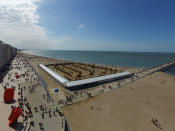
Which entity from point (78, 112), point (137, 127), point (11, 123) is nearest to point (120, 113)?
point (137, 127)

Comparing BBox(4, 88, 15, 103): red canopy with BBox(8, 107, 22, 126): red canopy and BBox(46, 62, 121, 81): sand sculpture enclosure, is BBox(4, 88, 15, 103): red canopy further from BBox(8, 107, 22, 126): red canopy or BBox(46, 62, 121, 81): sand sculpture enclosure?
BBox(46, 62, 121, 81): sand sculpture enclosure

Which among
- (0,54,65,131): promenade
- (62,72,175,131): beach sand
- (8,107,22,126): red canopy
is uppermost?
(8,107,22,126): red canopy

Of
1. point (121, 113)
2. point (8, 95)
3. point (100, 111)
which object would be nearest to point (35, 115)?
point (8, 95)

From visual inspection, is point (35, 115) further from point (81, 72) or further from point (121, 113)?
point (81, 72)

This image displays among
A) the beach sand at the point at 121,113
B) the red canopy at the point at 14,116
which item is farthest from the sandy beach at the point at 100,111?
the red canopy at the point at 14,116

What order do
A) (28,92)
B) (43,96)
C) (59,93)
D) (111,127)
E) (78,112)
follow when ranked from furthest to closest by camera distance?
(59,93) → (28,92) → (43,96) → (78,112) → (111,127)

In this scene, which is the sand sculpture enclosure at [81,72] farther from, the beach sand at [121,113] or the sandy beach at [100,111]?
the beach sand at [121,113]

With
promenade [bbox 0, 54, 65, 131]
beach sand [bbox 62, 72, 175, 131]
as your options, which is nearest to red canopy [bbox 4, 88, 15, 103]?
promenade [bbox 0, 54, 65, 131]

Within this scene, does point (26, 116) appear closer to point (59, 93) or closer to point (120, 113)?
point (59, 93)
